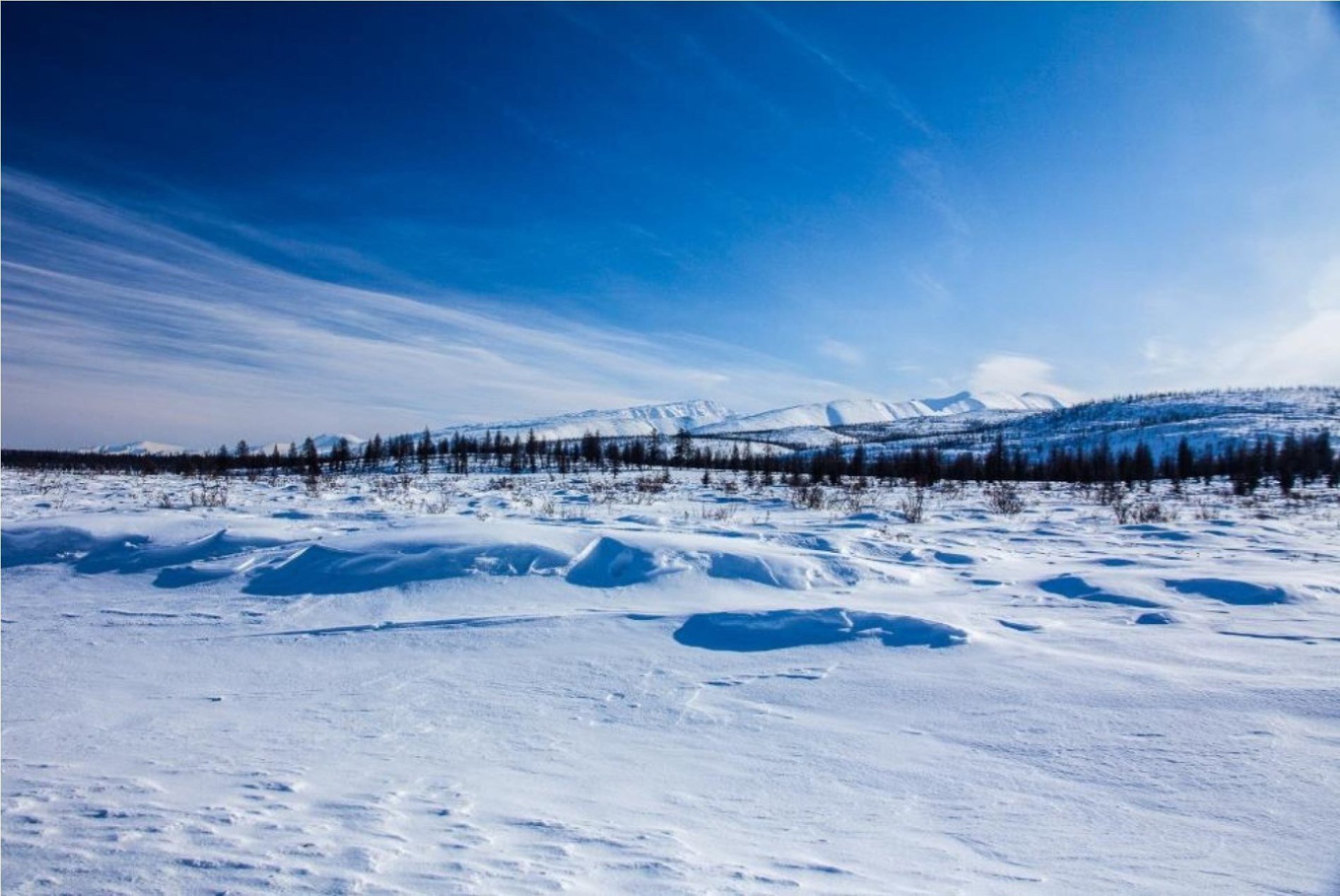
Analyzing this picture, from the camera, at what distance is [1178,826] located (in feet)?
7.23

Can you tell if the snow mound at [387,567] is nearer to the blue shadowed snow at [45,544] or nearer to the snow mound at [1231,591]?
the blue shadowed snow at [45,544]

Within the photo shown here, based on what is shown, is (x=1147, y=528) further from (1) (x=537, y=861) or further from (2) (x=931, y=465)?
(2) (x=931, y=465)

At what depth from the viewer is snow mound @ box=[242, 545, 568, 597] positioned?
19.2ft

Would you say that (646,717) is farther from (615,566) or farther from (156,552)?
(156,552)

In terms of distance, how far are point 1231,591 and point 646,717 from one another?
530cm

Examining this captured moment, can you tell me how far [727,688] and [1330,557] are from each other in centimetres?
850

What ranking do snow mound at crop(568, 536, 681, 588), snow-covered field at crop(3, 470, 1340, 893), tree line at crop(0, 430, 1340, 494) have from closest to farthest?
snow-covered field at crop(3, 470, 1340, 893)
snow mound at crop(568, 536, 681, 588)
tree line at crop(0, 430, 1340, 494)

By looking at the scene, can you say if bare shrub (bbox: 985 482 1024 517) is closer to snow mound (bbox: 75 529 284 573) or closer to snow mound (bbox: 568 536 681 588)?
snow mound (bbox: 568 536 681 588)

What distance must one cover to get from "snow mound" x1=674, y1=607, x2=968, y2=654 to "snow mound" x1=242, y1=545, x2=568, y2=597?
6.89 feet

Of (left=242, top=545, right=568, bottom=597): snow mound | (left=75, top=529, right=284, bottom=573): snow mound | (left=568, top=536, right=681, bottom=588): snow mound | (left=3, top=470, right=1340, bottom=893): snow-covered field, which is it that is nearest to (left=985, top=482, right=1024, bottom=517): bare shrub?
(left=3, top=470, right=1340, bottom=893): snow-covered field

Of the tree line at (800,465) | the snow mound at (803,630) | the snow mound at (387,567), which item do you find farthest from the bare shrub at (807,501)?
the tree line at (800,465)

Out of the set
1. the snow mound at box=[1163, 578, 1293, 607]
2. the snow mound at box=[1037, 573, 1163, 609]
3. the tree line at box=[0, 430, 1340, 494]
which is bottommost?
the snow mound at box=[1037, 573, 1163, 609]

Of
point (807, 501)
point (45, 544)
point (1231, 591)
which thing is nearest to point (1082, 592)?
point (1231, 591)

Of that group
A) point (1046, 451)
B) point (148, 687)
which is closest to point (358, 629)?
point (148, 687)
